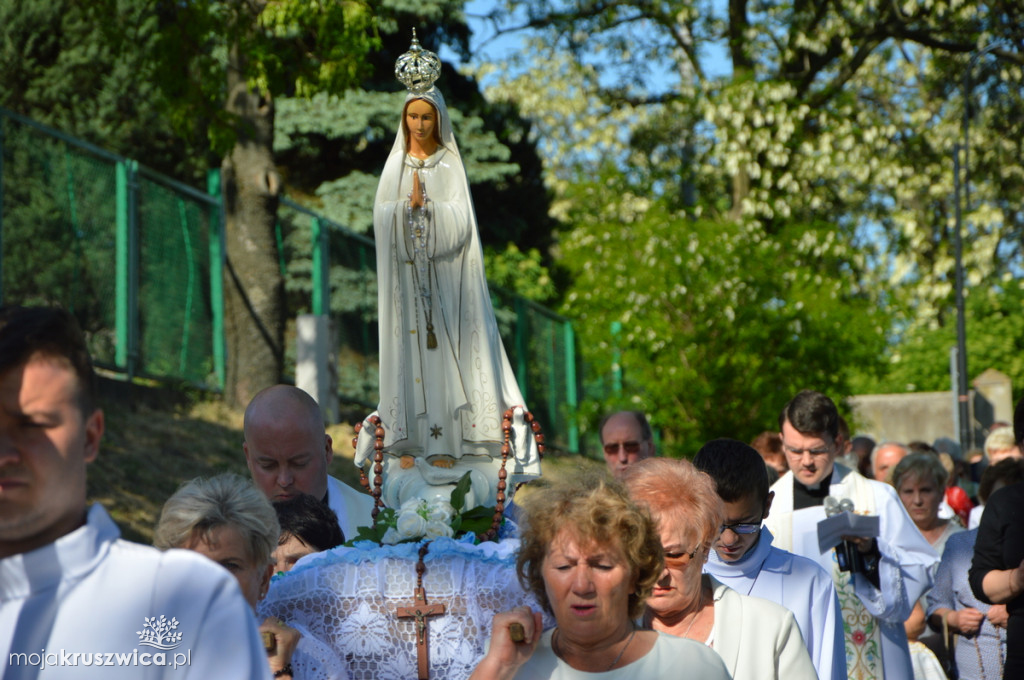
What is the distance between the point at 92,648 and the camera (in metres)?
2.06

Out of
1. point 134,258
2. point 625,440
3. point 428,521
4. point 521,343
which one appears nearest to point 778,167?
point 521,343

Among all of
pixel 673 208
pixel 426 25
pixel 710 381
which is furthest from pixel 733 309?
pixel 426 25

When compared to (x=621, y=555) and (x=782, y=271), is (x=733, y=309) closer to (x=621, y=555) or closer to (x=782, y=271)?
(x=782, y=271)

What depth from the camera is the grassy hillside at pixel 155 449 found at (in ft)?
32.3

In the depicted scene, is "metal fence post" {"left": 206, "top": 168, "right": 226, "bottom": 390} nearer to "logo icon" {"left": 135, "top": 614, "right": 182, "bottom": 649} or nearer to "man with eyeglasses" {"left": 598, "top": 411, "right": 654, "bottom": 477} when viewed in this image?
"man with eyeglasses" {"left": 598, "top": 411, "right": 654, "bottom": 477}

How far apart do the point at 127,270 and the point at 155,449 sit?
2.15 m

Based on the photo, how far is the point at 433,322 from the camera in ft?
15.0

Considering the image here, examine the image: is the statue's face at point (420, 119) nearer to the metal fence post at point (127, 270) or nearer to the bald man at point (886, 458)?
the bald man at point (886, 458)

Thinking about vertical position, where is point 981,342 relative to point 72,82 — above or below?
below

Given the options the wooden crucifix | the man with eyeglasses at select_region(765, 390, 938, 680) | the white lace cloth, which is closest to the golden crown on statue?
the white lace cloth

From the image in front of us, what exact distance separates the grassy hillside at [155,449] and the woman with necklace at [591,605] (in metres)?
5.87

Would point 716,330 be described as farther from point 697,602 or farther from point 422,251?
point 697,602

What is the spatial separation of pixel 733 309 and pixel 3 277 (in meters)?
8.72

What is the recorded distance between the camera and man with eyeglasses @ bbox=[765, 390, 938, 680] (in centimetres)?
537
